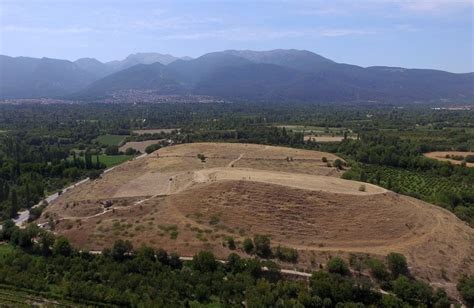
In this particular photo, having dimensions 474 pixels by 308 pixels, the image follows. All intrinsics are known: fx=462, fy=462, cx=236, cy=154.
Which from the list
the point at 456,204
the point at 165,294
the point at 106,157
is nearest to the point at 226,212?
the point at 165,294

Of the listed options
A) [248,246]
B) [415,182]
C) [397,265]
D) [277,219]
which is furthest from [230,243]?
[415,182]

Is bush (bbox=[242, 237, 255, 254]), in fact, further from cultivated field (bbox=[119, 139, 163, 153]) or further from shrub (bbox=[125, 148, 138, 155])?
cultivated field (bbox=[119, 139, 163, 153])

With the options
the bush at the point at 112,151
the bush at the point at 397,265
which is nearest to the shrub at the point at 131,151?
the bush at the point at 112,151

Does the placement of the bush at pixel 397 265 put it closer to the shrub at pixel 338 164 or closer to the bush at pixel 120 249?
the bush at pixel 120 249

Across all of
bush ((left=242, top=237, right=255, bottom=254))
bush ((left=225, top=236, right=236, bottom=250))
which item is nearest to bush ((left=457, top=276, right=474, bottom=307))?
bush ((left=242, top=237, right=255, bottom=254))

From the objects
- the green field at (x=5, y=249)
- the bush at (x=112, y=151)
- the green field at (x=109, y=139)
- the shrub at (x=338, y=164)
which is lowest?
the green field at (x=109, y=139)

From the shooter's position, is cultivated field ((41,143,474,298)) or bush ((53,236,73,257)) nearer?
cultivated field ((41,143,474,298))

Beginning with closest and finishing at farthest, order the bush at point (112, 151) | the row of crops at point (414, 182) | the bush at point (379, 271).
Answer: the bush at point (379, 271), the row of crops at point (414, 182), the bush at point (112, 151)

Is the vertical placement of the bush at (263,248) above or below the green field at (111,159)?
above
